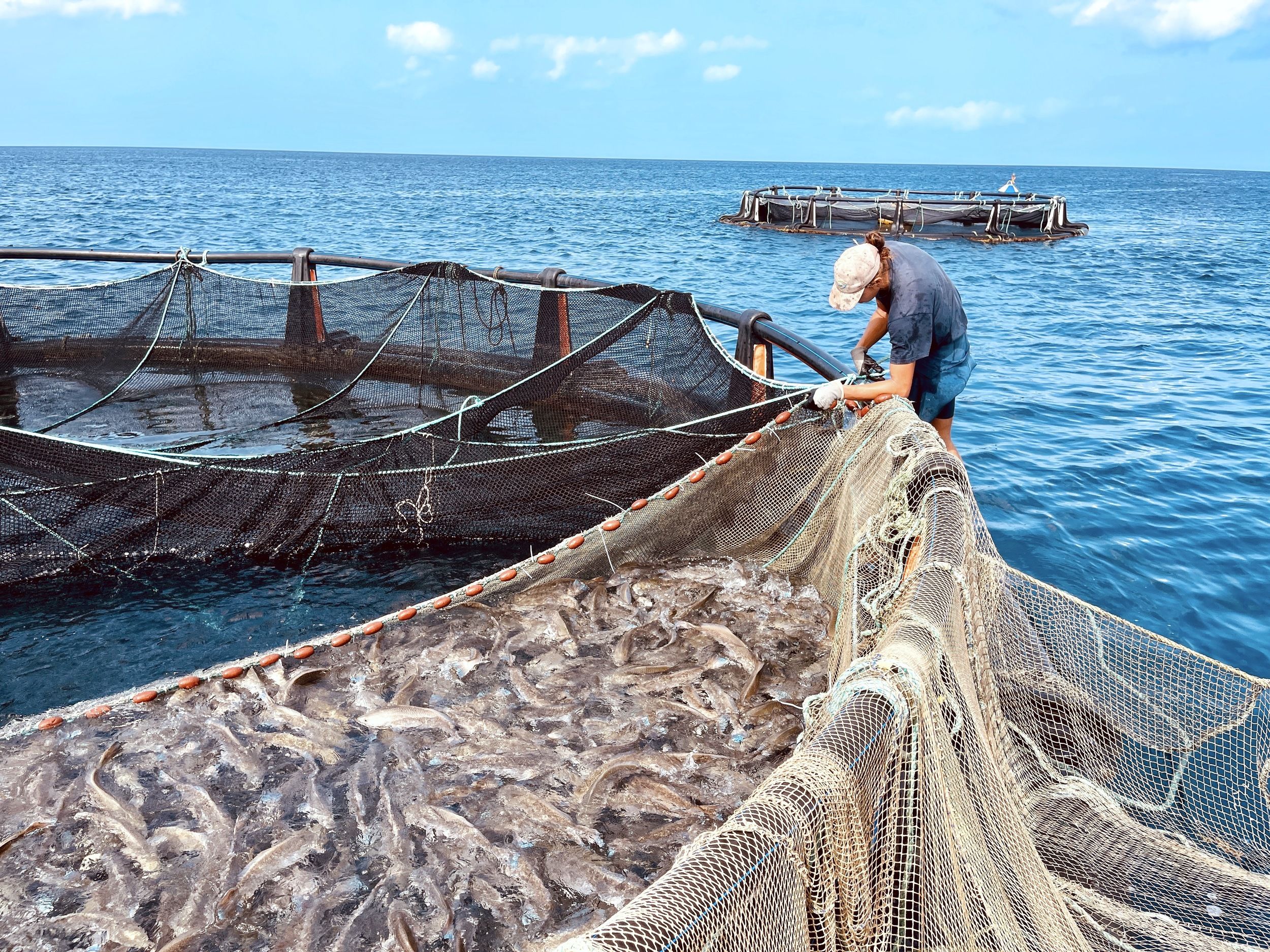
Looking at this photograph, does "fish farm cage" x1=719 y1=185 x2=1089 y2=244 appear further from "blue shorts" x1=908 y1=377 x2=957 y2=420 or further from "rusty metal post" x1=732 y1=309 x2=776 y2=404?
"blue shorts" x1=908 y1=377 x2=957 y2=420

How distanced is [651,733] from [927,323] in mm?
2882

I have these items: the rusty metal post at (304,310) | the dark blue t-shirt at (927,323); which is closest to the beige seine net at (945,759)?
the dark blue t-shirt at (927,323)

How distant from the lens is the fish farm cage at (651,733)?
2475mm

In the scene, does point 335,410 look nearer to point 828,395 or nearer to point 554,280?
point 554,280

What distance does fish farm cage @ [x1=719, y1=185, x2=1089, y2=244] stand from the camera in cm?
4128

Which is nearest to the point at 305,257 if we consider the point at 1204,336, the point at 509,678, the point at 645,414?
the point at 645,414

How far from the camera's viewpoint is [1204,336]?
64.0 feet

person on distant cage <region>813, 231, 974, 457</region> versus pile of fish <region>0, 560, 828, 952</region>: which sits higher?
person on distant cage <region>813, 231, 974, 457</region>

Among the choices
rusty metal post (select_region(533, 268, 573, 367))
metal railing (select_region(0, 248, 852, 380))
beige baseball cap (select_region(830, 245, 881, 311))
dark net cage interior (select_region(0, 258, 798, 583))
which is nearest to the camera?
beige baseball cap (select_region(830, 245, 881, 311))

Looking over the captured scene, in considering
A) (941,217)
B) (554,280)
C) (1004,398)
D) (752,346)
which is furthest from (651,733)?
(941,217)

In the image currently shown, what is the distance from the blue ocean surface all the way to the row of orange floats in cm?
103

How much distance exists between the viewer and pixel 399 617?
541 cm

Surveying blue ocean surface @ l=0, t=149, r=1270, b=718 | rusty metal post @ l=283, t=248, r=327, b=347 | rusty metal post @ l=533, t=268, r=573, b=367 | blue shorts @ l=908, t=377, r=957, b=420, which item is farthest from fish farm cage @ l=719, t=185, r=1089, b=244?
blue shorts @ l=908, t=377, r=957, b=420

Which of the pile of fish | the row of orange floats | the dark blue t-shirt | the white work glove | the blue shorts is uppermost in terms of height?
the dark blue t-shirt
